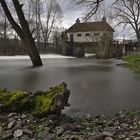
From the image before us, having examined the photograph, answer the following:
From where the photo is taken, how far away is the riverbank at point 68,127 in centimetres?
608

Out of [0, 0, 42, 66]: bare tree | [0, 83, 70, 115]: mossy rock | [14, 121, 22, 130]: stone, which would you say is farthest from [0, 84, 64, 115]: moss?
[0, 0, 42, 66]: bare tree

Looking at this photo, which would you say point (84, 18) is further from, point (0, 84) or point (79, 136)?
point (79, 136)

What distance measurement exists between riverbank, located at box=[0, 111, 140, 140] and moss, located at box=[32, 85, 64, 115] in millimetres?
287

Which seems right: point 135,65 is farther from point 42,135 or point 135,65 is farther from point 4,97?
point 42,135

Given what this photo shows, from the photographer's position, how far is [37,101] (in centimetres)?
789

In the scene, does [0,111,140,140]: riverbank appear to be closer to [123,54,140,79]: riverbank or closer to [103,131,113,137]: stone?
[103,131,113,137]: stone

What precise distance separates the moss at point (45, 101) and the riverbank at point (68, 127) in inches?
11.3

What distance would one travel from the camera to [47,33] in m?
71.9

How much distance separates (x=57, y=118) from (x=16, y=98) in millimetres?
1280

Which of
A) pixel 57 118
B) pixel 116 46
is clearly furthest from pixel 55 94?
pixel 116 46

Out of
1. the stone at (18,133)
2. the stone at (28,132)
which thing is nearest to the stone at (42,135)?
the stone at (28,132)

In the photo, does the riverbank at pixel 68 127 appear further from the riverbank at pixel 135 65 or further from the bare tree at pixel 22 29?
the bare tree at pixel 22 29

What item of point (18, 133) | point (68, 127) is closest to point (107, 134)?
point (68, 127)

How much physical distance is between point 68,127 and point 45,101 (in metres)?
1.26
